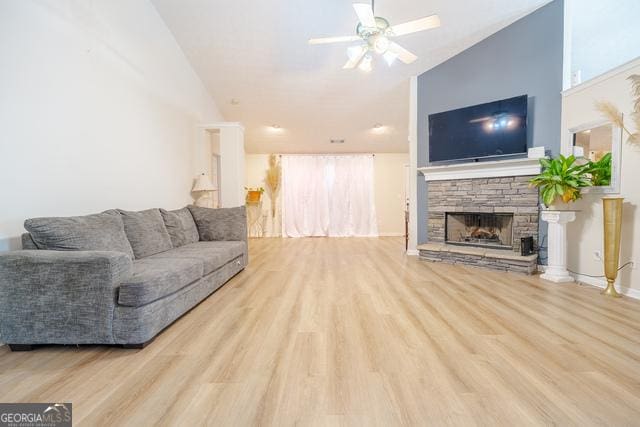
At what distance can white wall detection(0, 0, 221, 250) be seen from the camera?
1980mm

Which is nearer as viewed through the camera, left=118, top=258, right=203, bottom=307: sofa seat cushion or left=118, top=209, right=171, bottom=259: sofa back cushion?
left=118, top=258, right=203, bottom=307: sofa seat cushion

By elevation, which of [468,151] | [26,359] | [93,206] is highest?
[468,151]

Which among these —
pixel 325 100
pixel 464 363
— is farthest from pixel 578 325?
pixel 325 100

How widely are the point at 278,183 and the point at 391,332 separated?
20.0 ft

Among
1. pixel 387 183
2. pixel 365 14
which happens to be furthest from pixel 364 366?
pixel 387 183

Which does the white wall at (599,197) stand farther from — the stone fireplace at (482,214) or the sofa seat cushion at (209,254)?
the sofa seat cushion at (209,254)

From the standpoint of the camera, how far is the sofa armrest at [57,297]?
1.66 meters

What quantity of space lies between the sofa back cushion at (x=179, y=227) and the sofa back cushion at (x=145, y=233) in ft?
0.47

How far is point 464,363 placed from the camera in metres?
1.57

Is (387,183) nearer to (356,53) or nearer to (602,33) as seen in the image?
(602,33)

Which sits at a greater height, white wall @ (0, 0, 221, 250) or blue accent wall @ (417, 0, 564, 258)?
blue accent wall @ (417, 0, 564, 258)

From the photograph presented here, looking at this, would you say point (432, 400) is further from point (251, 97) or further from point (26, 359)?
point (251, 97)

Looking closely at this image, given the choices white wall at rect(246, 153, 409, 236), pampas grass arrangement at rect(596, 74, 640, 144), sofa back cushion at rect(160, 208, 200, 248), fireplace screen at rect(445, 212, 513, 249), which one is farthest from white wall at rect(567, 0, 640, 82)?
sofa back cushion at rect(160, 208, 200, 248)

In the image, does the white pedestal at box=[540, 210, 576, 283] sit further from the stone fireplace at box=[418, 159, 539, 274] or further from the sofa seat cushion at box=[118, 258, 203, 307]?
the sofa seat cushion at box=[118, 258, 203, 307]
